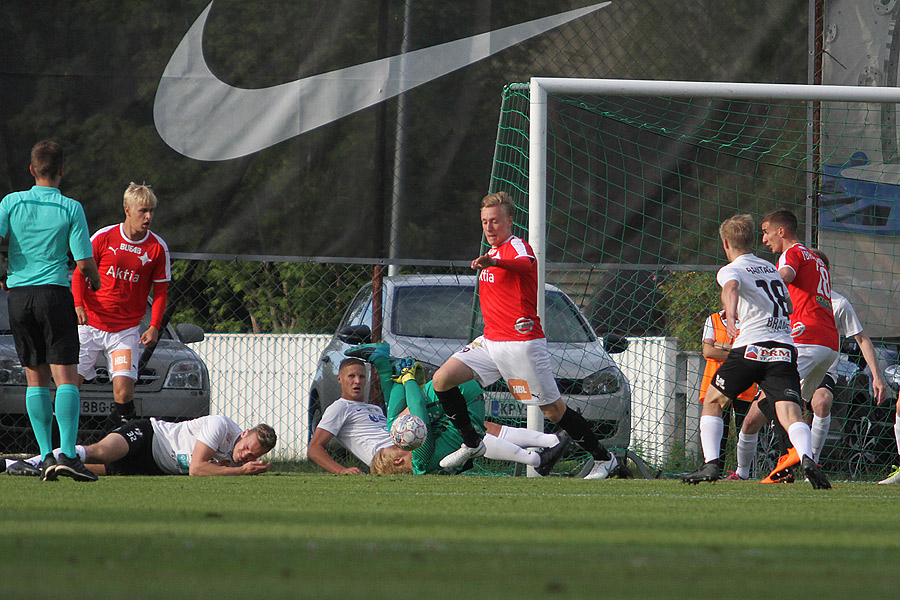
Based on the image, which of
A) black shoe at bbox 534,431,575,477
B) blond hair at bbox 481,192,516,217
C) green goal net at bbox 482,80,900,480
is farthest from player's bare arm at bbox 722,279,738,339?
green goal net at bbox 482,80,900,480

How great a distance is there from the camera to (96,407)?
29.6 feet

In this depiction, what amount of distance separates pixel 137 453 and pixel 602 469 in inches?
124

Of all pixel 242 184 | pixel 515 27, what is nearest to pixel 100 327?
pixel 242 184

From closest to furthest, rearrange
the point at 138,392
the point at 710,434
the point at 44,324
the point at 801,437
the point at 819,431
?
Result: the point at 44,324 → the point at 801,437 → the point at 710,434 → the point at 819,431 → the point at 138,392

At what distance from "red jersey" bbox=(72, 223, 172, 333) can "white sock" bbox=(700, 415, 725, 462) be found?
3.89 m

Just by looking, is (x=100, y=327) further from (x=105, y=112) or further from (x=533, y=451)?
(x=533, y=451)

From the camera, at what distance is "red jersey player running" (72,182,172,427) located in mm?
8062

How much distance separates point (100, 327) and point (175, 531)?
4708 mm

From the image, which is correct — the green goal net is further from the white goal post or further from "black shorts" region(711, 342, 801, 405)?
"black shorts" region(711, 342, 801, 405)

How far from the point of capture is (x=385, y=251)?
31.2 feet

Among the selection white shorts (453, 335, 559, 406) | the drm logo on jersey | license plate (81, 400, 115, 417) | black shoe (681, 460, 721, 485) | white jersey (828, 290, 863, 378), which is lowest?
black shoe (681, 460, 721, 485)

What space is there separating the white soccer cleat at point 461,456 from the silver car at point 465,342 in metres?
1.24

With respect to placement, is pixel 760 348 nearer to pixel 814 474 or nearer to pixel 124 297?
pixel 814 474

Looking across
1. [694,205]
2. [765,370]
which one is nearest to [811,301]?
[765,370]
